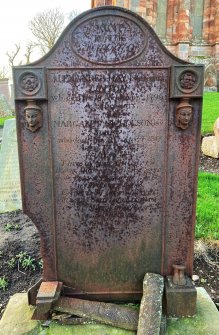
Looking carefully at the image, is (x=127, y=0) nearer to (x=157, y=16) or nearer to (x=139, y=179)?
(x=157, y=16)

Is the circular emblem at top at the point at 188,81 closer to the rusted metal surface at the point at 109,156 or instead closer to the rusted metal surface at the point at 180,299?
the rusted metal surface at the point at 109,156

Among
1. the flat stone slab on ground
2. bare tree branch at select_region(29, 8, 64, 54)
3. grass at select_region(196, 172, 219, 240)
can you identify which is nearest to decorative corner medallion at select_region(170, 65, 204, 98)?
the flat stone slab on ground

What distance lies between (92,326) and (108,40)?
1.73 m

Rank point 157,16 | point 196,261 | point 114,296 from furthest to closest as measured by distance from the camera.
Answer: point 157,16 → point 196,261 → point 114,296

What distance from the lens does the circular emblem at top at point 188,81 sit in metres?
1.82

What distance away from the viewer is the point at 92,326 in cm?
188

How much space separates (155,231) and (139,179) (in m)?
0.37

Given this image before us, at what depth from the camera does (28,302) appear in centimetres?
210

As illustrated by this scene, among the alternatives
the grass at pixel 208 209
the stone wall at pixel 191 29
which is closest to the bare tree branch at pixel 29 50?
the stone wall at pixel 191 29

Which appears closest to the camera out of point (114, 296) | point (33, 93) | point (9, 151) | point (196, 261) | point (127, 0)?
point (33, 93)

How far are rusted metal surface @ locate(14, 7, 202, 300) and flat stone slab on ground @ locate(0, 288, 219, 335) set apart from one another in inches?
11.1

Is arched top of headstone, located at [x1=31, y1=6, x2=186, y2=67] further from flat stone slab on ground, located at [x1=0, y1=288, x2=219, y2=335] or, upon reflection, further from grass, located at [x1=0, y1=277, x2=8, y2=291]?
grass, located at [x1=0, y1=277, x2=8, y2=291]

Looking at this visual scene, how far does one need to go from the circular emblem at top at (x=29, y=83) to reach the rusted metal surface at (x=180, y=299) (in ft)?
4.93

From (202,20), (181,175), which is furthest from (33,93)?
(202,20)
